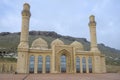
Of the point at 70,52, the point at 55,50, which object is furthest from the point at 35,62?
the point at 70,52

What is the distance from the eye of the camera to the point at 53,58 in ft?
88.3

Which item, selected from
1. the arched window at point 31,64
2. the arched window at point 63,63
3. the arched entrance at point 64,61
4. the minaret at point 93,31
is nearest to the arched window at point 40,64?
the arched window at point 31,64

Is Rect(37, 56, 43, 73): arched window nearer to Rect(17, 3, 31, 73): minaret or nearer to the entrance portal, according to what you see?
Rect(17, 3, 31, 73): minaret

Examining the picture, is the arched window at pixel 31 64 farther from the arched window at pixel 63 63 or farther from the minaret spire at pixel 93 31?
the minaret spire at pixel 93 31

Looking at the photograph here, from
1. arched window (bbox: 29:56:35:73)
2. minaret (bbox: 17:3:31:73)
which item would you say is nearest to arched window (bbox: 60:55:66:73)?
arched window (bbox: 29:56:35:73)

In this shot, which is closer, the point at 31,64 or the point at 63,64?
the point at 31,64

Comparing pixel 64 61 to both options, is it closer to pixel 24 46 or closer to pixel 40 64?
pixel 40 64

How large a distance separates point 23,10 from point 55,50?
8791 mm

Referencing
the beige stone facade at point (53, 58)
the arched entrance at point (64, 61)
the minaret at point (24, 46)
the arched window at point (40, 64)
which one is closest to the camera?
the minaret at point (24, 46)

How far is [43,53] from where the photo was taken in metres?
27.1

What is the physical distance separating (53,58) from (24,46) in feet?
16.4

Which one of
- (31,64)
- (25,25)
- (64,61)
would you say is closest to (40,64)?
(31,64)

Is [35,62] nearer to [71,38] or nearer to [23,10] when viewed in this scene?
[23,10]

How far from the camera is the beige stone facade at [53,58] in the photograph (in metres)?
26.1
